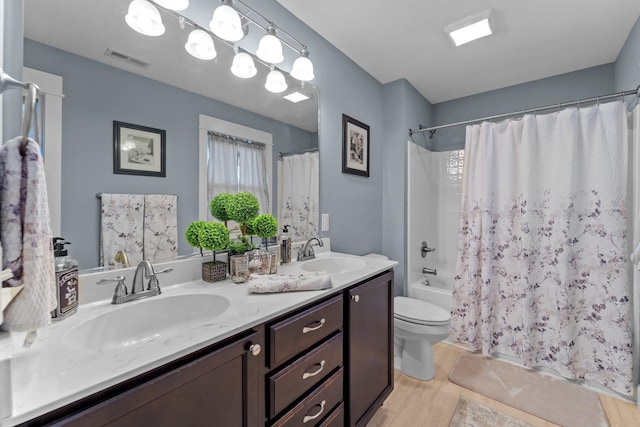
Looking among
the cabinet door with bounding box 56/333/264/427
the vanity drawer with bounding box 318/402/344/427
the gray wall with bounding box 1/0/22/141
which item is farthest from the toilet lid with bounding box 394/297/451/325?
the gray wall with bounding box 1/0/22/141

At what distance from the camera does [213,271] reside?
3.83 feet

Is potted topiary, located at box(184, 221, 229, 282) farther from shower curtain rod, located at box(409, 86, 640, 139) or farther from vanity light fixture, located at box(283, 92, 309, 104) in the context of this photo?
shower curtain rod, located at box(409, 86, 640, 139)

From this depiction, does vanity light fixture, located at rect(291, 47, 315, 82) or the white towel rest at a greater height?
vanity light fixture, located at rect(291, 47, 315, 82)

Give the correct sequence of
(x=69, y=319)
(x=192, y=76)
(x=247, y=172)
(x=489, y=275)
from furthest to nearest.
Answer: (x=489, y=275)
(x=247, y=172)
(x=192, y=76)
(x=69, y=319)

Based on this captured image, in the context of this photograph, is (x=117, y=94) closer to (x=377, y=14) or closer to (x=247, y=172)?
(x=247, y=172)

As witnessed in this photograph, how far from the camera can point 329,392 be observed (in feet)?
3.66

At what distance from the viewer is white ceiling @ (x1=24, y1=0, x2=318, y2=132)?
87 cm

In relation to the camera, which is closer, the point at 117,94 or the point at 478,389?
the point at 117,94

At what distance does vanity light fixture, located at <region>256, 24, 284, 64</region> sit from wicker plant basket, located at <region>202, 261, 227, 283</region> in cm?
107

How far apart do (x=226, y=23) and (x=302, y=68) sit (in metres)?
0.49

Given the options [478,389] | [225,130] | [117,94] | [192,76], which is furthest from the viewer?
[478,389]

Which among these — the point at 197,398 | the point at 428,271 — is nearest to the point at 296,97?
the point at 197,398

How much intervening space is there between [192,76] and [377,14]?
1.17m

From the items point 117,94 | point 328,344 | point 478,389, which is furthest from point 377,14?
point 478,389
